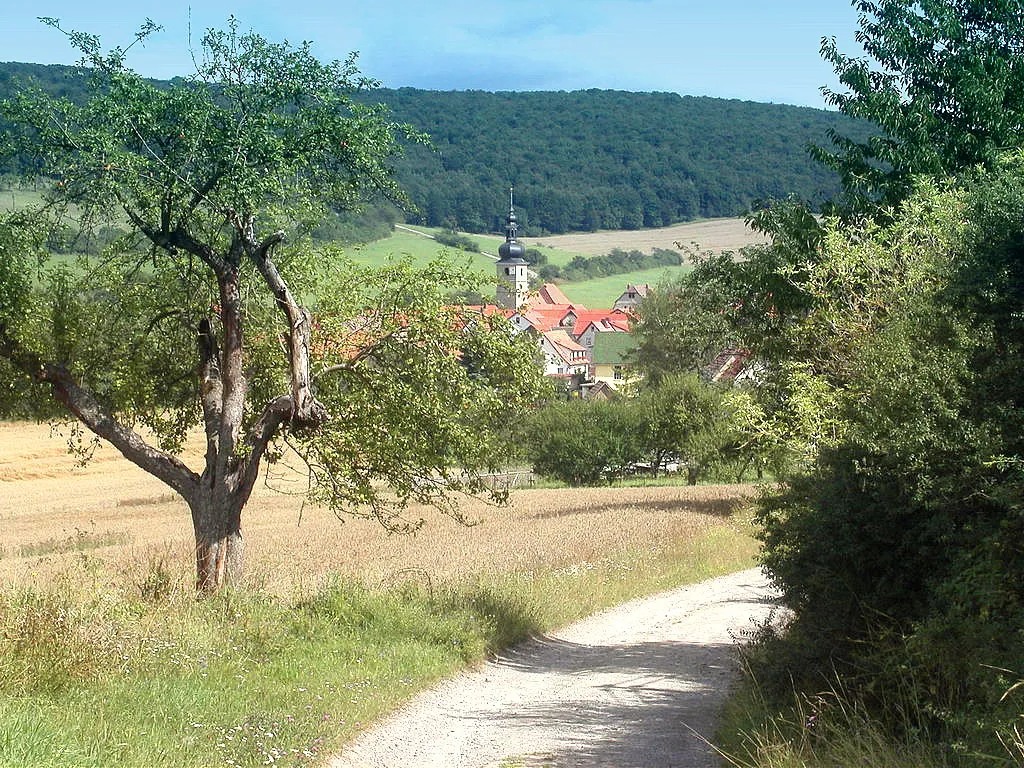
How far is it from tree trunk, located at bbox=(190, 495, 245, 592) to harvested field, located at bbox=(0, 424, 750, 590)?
538 millimetres

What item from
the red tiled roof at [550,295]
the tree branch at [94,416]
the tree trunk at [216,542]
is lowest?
the tree trunk at [216,542]

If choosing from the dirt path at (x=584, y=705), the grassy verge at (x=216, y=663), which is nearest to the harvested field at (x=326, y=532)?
the grassy verge at (x=216, y=663)

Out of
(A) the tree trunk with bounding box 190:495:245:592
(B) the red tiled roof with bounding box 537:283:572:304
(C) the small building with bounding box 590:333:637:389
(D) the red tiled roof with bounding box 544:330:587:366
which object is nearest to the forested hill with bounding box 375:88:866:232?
(B) the red tiled roof with bounding box 537:283:572:304

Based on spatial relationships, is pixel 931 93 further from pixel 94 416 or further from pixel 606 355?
pixel 606 355

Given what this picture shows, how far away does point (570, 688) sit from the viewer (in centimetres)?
1215

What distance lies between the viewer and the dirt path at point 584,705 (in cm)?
914

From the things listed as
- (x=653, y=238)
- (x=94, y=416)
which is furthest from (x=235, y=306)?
(x=653, y=238)

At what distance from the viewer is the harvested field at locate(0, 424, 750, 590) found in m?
19.4

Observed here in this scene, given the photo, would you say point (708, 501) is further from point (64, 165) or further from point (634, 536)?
point (64, 165)

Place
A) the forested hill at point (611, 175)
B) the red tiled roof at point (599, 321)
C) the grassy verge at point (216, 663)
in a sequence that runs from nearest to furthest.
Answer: the grassy verge at point (216, 663) → the red tiled roof at point (599, 321) → the forested hill at point (611, 175)

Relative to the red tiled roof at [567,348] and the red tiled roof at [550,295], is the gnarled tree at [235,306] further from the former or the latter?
the red tiled roof at [550,295]

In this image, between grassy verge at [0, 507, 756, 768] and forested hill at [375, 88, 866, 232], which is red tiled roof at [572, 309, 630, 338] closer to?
forested hill at [375, 88, 866, 232]

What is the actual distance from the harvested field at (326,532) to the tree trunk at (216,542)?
0.54 m

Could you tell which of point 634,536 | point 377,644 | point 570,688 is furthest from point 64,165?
point 634,536
